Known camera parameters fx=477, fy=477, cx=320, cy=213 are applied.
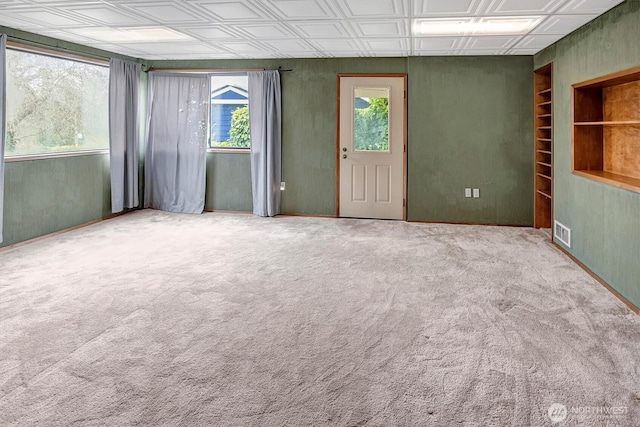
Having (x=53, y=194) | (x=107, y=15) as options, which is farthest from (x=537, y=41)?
(x=53, y=194)

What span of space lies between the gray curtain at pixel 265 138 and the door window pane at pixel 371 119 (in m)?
1.14

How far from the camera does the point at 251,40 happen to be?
543 cm

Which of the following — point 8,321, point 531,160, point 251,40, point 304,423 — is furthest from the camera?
point 531,160

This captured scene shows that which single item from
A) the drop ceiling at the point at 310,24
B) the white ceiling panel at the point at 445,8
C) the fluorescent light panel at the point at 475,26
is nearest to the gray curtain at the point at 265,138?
the drop ceiling at the point at 310,24

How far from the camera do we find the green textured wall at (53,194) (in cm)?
502

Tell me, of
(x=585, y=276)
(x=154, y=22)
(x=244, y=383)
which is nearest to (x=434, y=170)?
(x=585, y=276)

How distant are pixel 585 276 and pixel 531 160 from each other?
2.56m

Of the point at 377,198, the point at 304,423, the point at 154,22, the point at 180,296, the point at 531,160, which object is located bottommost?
the point at 304,423

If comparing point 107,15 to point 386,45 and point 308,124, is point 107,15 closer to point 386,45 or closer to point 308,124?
point 386,45

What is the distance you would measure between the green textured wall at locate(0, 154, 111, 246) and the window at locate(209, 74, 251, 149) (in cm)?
166

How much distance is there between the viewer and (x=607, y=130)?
4492 millimetres

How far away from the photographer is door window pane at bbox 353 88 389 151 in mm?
6637

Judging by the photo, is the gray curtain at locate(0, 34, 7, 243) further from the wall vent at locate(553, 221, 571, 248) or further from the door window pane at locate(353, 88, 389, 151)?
the wall vent at locate(553, 221, 571, 248)

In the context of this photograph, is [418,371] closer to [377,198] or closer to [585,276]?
[585,276]
